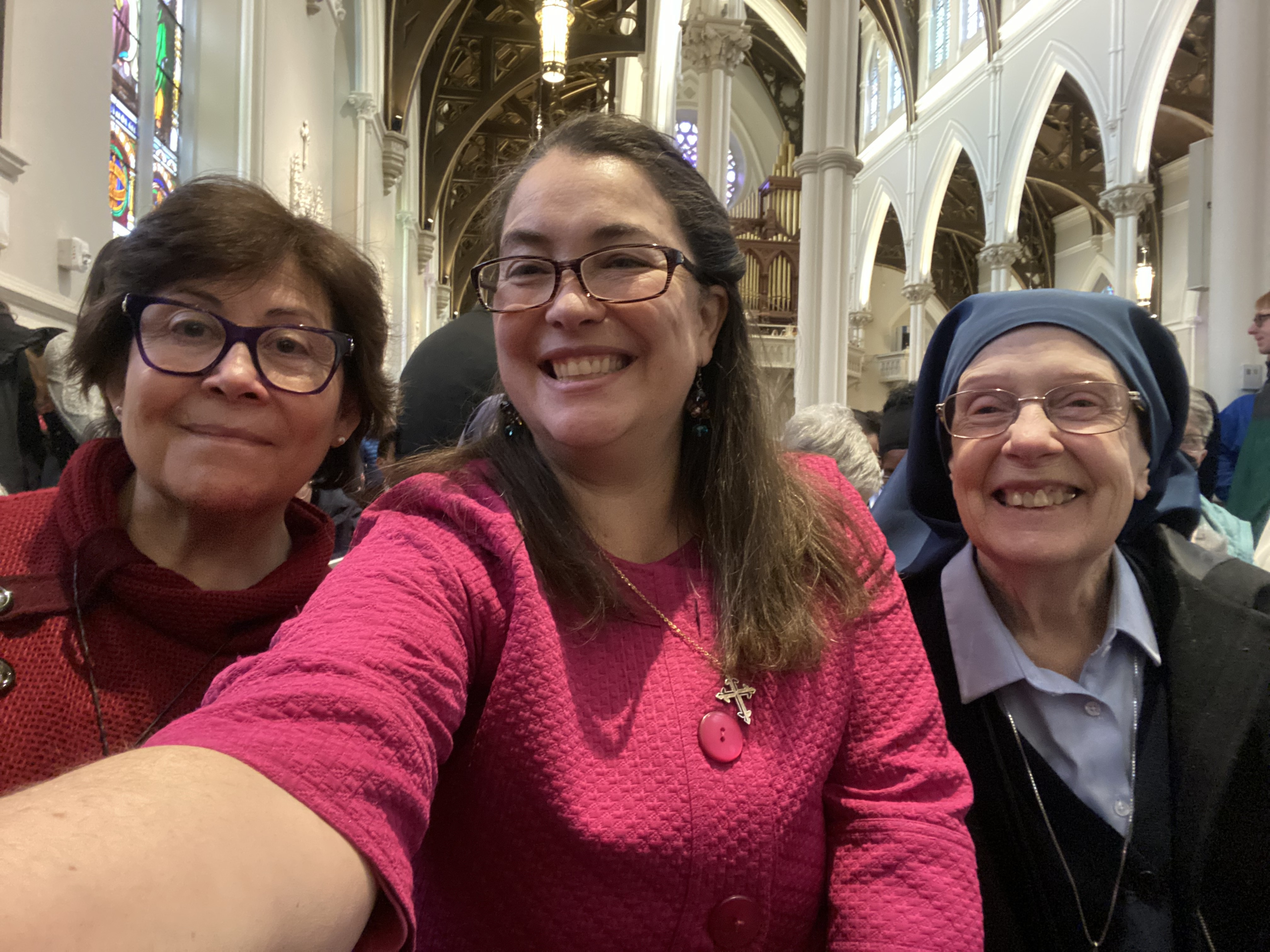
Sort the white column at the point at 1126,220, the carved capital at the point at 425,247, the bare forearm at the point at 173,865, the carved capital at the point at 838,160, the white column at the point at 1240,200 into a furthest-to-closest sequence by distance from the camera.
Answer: the carved capital at the point at 425,247 < the white column at the point at 1126,220 < the carved capital at the point at 838,160 < the white column at the point at 1240,200 < the bare forearm at the point at 173,865

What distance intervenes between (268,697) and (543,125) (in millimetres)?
11686

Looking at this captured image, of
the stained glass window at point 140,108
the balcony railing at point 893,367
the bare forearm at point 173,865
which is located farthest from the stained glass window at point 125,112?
the balcony railing at point 893,367

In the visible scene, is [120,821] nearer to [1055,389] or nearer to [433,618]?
[433,618]

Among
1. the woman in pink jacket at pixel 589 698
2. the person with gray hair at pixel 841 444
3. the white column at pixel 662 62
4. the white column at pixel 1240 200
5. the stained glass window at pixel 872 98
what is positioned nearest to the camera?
the woman in pink jacket at pixel 589 698

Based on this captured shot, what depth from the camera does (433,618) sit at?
0.83 meters

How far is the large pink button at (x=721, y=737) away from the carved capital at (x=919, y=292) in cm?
1868

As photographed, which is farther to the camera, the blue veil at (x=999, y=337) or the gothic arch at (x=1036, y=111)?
the gothic arch at (x=1036, y=111)

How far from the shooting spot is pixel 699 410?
50.8 inches

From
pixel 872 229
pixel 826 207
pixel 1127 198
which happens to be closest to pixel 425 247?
pixel 826 207

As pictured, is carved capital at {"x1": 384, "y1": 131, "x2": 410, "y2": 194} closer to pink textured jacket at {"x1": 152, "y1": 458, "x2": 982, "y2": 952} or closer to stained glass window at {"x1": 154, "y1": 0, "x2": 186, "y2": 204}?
stained glass window at {"x1": 154, "y1": 0, "x2": 186, "y2": 204}

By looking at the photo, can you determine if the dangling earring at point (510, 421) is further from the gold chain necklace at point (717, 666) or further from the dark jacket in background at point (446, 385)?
the dark jacket in background at point (446, 385)

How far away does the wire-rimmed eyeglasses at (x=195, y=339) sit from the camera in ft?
3.90

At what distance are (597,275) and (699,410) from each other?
30cm

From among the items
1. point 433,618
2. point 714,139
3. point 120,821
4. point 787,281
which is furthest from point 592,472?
point 787,281
